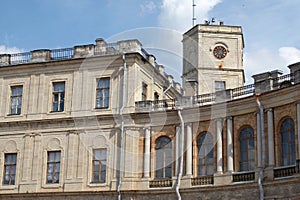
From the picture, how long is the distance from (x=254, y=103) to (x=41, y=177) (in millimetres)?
12554

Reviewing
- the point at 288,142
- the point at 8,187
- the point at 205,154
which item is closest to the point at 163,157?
the point at 205,154

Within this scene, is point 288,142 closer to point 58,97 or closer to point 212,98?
point 212,98

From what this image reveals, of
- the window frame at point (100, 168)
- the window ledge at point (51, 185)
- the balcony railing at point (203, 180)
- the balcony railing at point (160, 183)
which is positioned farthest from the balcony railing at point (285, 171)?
the window ledge at point (51, 185)

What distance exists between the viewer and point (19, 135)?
32656 mm

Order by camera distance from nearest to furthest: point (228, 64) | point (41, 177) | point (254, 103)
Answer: point (254, 103) → point (41, 177) → point (228, 64)

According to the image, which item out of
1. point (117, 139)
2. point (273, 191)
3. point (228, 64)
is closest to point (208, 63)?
point (228, 64)

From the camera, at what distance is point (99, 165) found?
3075 centimetres

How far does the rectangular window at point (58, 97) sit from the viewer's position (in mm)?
32562

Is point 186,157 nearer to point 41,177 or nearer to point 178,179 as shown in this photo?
point 178,179

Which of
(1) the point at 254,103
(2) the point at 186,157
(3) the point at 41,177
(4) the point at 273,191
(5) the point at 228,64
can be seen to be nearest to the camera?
(4) the point at 273,191

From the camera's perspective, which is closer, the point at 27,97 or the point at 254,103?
the point at 254,103

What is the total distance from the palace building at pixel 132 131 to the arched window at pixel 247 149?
0.16ft

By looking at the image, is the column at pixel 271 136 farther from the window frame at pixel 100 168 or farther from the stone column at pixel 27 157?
the stone column at pixel 27 157

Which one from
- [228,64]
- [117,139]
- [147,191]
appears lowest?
[147,191]
